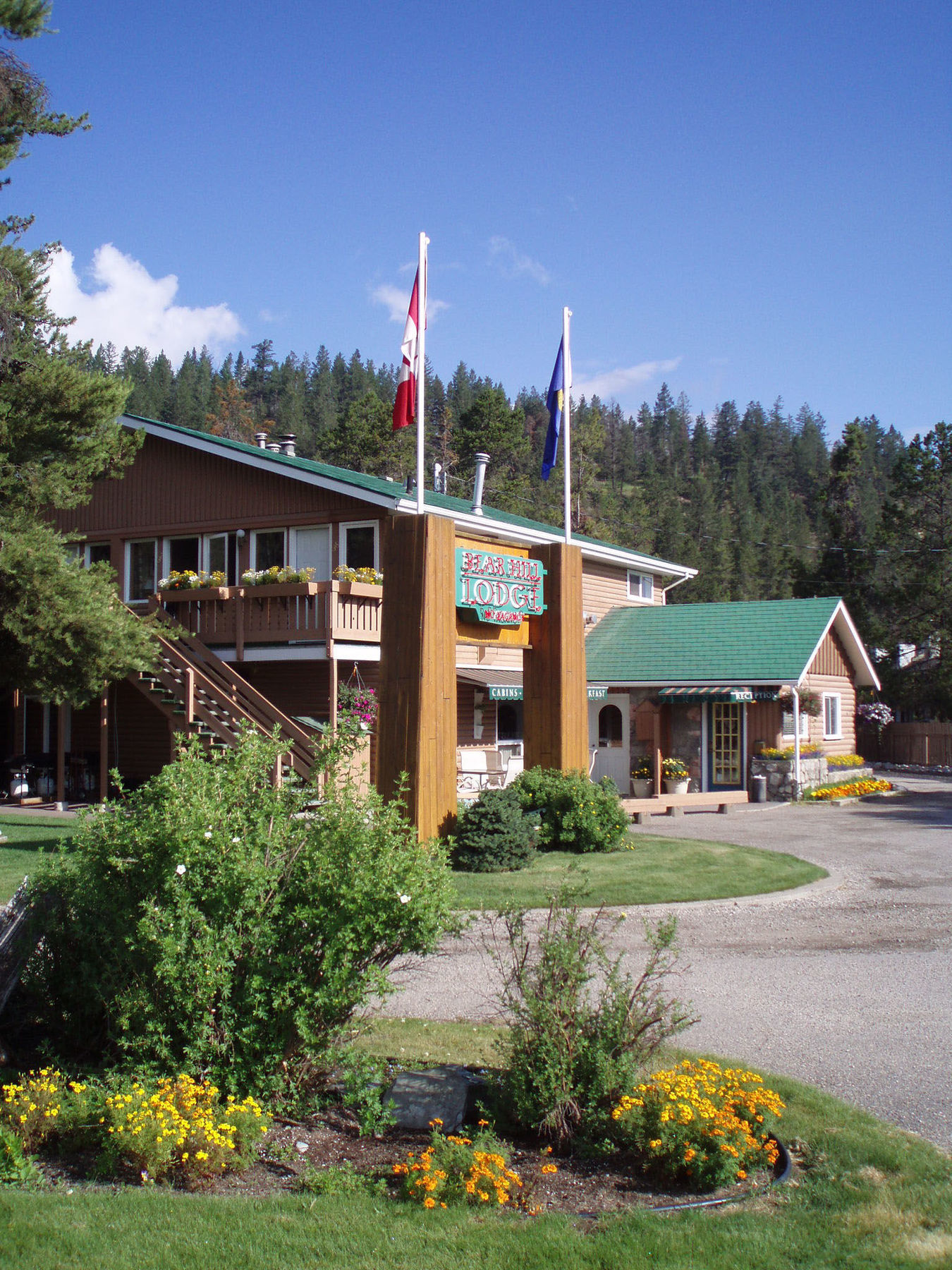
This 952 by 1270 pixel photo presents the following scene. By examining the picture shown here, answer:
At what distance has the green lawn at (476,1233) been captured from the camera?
13.5ft

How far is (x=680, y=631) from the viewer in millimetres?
26953

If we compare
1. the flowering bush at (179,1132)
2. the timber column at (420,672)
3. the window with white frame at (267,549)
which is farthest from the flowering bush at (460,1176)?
the window with white frame at (267,549)

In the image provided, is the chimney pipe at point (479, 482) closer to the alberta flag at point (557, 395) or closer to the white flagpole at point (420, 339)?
the alberta flag at point (557, 395)

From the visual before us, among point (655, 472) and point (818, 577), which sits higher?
point (655, 472)

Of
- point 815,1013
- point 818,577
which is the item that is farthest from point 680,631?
point 818,577

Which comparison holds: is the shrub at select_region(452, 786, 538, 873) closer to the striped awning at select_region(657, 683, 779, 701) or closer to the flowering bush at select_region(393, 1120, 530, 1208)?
the flowering bush at select_region(393, 1120, 530, 1208)

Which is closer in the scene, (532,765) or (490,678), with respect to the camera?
(532,765)

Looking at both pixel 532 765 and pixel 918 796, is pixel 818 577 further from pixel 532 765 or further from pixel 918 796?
pixel 532 765

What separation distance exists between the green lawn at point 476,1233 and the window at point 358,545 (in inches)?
685

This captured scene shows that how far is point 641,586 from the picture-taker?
3175cm

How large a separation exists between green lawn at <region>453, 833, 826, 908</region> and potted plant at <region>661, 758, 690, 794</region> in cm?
823

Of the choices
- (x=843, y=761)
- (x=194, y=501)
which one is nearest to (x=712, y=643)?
(x=843, y=761)

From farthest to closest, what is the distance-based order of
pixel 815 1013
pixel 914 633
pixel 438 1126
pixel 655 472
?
pixel 655 472
pixel 914 633
pixel 815 1013
pixel 438 1126

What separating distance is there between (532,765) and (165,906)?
35.2ft
